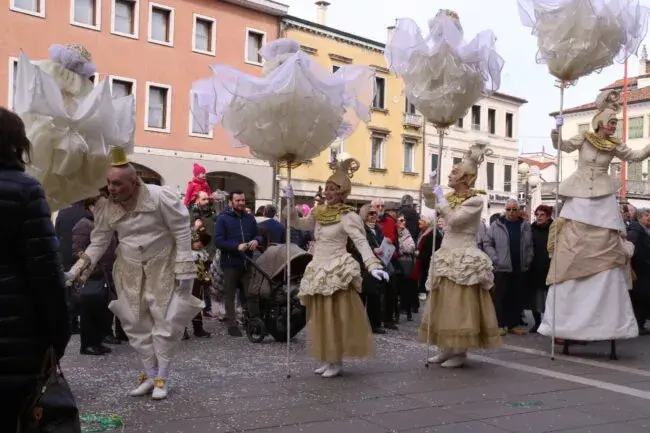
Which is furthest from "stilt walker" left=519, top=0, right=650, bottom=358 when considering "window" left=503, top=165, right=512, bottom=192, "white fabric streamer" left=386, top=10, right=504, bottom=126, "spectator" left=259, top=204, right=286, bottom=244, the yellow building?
"window" left=503, top=165, right=512, bottom=192

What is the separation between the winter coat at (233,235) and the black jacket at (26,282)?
6.41m

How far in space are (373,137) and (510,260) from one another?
1141 inches

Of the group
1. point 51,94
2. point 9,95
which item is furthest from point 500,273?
point 9,95

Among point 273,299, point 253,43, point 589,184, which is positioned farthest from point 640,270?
point 253,43

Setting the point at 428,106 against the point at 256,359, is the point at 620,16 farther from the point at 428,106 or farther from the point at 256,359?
the point at 256,359

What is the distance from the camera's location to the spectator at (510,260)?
10.7 m

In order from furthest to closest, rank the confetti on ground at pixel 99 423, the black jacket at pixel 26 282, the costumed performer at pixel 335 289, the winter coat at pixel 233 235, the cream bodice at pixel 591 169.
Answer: the winter coat at pixel 233 235 < the cream bodice at pixel 591 169 < the costumed performer at pixel 335 289 < the confetti on ground at pixel 99 423 < the black jacket at pixel 26 282

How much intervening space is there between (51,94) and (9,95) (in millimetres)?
22202

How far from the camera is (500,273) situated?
35.1 ft

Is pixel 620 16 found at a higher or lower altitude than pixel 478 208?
higher

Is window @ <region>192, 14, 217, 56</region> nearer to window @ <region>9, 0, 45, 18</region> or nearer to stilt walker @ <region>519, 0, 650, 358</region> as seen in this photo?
window @ <region>9, 0, 45, 18</region>

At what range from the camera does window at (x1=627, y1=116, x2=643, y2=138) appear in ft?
196

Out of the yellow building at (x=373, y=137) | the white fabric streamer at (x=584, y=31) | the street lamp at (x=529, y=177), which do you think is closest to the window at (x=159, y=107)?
the yellow building at (x=373, y=137)

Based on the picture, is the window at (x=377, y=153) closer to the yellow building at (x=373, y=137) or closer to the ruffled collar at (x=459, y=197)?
the yellow building at (x=373, y=137)
